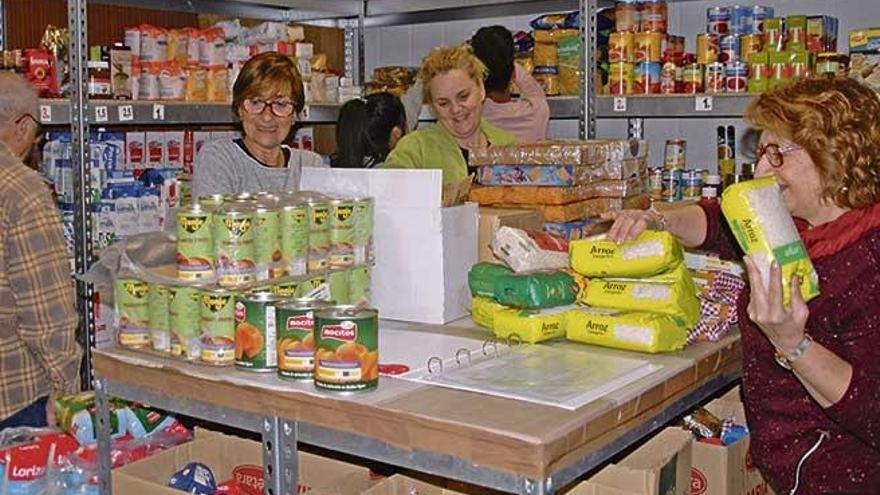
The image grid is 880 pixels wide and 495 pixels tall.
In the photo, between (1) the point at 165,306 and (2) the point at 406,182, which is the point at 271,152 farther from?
(1) the point at 165,306

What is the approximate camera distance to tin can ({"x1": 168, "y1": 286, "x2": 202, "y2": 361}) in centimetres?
215

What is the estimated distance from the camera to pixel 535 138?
4461 mm

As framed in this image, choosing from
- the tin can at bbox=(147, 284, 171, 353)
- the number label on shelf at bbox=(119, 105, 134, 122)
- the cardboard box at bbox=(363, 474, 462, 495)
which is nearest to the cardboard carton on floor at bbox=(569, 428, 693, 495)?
the cardboard box at bbox=(363, 474, 462, 495)

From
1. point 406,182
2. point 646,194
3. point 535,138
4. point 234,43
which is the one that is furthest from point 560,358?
point 234,43

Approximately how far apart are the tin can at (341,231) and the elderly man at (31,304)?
93 centimetres

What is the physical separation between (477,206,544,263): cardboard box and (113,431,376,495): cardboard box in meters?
0.68

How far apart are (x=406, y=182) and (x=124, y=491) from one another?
963 millimetres

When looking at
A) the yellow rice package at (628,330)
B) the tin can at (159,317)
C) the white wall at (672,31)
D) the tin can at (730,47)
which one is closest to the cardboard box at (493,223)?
the yellow rice package at (628,330)

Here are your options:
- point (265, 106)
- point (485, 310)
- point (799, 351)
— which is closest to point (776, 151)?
point (799, 351)

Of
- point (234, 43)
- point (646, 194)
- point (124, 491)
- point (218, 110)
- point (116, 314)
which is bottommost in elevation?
point (124, 491)

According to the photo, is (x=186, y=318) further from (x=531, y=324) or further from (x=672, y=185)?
(x=672, y=185)

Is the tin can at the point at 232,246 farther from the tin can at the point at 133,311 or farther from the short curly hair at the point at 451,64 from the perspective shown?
the short curly hair at the point at 451,64

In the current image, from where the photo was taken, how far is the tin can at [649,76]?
4.38m

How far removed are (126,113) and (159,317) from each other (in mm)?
1977
